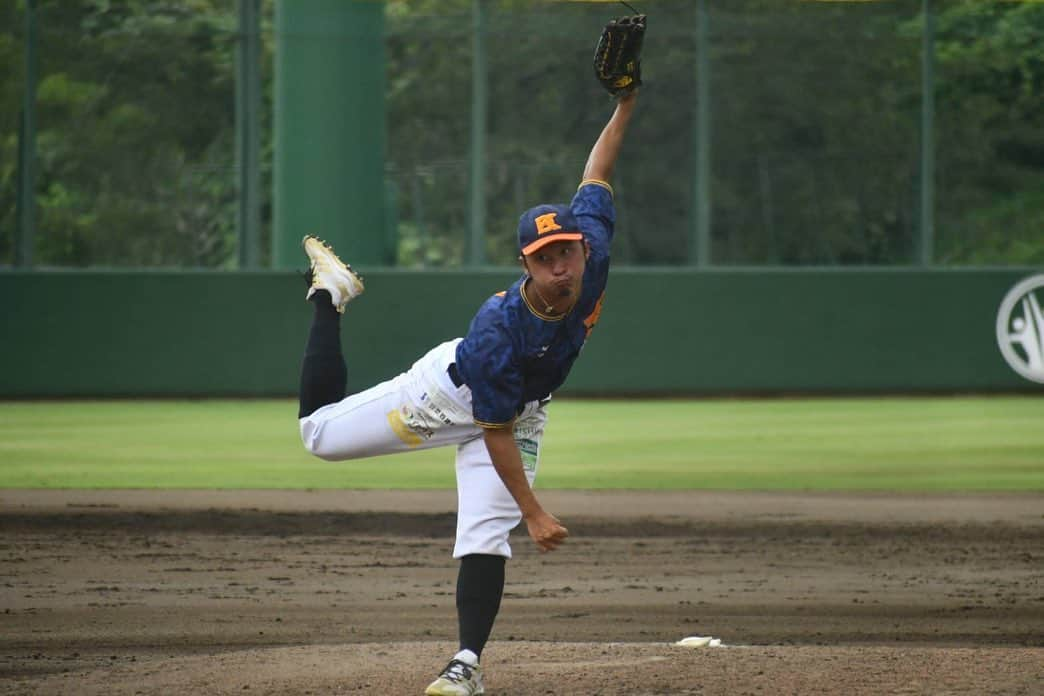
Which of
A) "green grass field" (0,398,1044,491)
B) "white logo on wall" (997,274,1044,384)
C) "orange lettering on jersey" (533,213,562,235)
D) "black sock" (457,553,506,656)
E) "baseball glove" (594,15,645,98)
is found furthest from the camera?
"white logo on wall" (997,274,1044,384)

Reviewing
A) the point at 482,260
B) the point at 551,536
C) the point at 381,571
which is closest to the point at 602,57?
the point at 551,536

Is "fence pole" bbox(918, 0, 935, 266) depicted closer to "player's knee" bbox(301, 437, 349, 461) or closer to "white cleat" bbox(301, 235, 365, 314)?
"white cleat" bbox(301, 235, 365, 314)

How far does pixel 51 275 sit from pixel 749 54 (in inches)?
323

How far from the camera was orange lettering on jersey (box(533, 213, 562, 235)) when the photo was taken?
15.5 feet

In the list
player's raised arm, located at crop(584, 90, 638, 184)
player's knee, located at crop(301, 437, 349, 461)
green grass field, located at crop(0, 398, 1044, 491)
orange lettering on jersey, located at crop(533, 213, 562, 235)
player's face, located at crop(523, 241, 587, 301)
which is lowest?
green grass field, located at crop(0, 398, 1044, 491)

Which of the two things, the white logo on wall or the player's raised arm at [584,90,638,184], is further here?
the white logo on wall

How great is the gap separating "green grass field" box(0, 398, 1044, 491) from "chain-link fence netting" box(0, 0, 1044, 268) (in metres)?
2.15

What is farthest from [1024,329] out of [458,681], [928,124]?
[458,681]

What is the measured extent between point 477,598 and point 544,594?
93.9 inches

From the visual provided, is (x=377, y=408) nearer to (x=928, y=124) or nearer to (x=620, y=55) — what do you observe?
(x=620, y=55)

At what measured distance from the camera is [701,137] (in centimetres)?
1850

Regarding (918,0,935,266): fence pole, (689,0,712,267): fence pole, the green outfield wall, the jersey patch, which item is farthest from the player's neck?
(918,0,935,266): fence pole

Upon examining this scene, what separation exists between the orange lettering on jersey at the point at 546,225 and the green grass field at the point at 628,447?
652 centimetres

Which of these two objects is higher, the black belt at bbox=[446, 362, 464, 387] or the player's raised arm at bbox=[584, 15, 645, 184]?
the player's raised arm at bbox=[584, 15, 645, 184]
